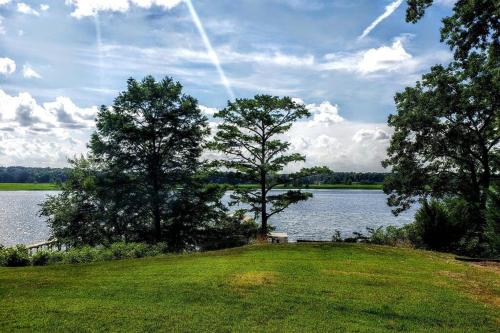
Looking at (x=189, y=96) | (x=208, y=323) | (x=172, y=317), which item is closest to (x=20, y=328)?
(x=172, y=317)

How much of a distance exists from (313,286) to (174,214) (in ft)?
59.5

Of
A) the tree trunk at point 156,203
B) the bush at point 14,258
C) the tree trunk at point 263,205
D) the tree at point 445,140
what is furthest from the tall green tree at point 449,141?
the bush at point 14,258

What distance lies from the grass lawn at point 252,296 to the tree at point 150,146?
13.2 m

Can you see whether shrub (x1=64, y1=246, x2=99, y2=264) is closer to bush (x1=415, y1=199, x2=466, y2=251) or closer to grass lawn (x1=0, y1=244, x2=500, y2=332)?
grass lawn (x1=0, y1=244, x2=500, y2=332)

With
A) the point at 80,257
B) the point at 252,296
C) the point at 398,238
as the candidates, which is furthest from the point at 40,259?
the point at 398,238

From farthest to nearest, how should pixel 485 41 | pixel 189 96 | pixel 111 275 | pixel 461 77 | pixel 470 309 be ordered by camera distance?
1. pixel 189 96
2. pixel 461 77
3. pixel 485 41
4. pixel 111 275
5. pixel 470 309

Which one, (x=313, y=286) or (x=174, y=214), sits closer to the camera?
(x=313, y=286)

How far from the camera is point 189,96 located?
1157 inches

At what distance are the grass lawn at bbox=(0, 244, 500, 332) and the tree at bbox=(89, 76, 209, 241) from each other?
1319 centimetres

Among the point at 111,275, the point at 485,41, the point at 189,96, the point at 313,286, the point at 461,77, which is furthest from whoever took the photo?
the point at 189,96

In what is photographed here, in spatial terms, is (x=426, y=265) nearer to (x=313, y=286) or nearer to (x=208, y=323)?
(x=313, y=286)

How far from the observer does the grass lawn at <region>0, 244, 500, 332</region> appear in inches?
328

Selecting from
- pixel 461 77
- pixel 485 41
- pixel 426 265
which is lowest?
pixel 426 265

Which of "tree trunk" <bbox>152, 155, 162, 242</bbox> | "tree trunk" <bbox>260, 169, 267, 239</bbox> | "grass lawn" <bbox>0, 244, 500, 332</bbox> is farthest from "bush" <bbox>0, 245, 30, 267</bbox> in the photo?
"tree trunk" <bbox>260, 169, 267, 239</bbox>
